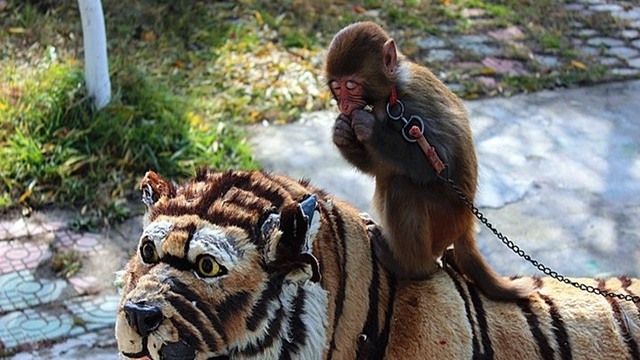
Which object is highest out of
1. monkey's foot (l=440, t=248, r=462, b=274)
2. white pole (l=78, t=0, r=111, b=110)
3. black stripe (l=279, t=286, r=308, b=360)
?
black stripe (l=279, t=286, r=308, b=360)

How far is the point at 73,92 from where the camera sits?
608 cm

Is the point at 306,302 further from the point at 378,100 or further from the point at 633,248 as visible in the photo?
the point at 633,248

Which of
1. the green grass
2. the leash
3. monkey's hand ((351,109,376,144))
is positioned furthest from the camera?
the green grass

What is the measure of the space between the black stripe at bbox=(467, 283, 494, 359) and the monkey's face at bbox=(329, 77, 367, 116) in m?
0.72

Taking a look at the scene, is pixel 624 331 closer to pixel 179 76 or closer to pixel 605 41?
pixel 179 76

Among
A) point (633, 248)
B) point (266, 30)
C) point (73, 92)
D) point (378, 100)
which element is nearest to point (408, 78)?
point (378, 100)

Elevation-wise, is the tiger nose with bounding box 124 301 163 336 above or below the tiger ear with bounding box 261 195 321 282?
below

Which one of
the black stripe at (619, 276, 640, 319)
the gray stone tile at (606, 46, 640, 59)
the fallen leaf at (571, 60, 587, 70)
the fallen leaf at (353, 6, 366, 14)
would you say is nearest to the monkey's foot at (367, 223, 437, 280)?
the black stripe at (619, 276, 640, 319)

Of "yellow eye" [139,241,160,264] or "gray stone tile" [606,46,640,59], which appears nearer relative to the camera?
"yellow eye" [139,241,160,264]

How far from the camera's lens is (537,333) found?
2.53 m

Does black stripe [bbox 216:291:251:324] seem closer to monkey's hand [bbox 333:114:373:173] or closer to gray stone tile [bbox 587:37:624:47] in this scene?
monkey's hand [bbox 333:114:373:173]

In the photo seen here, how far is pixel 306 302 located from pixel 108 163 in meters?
3.90

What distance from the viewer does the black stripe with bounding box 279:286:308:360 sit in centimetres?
212

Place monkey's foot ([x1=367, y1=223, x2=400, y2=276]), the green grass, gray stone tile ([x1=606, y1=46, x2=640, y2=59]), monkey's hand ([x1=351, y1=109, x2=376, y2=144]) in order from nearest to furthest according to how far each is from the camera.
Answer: monkey's foot ([x1=367, y1=223, x2=400, y2=276]) → monkey's hand ([x1=351, y1=109, x2=376, y2=144]) → the green grass → gray stone tile ([x1=606, y1=46, x2=640, y2=59])
